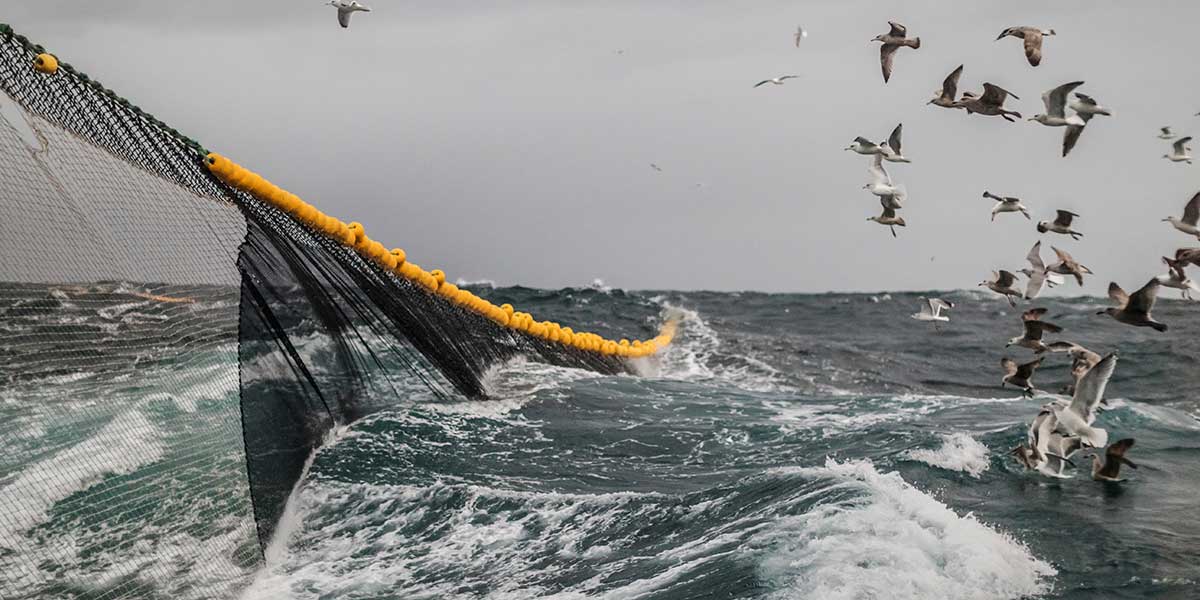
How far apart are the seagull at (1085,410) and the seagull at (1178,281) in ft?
4.36

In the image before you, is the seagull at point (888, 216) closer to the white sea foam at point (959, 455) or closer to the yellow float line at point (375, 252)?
the white sea foam at point (959, 455)

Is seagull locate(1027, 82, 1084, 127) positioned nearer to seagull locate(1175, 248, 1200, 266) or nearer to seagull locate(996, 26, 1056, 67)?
seagull locate(996, 26, 1056, 67)

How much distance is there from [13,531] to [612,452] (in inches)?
255

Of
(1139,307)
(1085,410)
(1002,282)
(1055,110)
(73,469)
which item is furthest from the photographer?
(1002,282)

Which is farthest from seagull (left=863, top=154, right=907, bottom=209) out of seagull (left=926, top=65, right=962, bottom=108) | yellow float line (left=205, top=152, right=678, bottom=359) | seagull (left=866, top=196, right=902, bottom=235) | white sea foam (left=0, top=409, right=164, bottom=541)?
white sea foam (left=0, top=409, right=164, bottom=541)

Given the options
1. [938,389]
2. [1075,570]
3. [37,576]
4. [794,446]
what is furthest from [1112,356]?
[938,389]

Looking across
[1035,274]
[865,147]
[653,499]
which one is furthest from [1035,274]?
[653,499]

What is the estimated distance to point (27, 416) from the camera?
824 cm

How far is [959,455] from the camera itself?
11.7m

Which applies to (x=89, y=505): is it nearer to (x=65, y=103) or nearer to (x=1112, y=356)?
(x=65, y=103)

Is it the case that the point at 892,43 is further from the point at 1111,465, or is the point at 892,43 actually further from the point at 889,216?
the point at 1111,465

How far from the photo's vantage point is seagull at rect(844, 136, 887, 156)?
13250mm

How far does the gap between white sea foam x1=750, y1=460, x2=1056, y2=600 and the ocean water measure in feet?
0.07

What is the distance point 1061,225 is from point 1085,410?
3.56 metres
